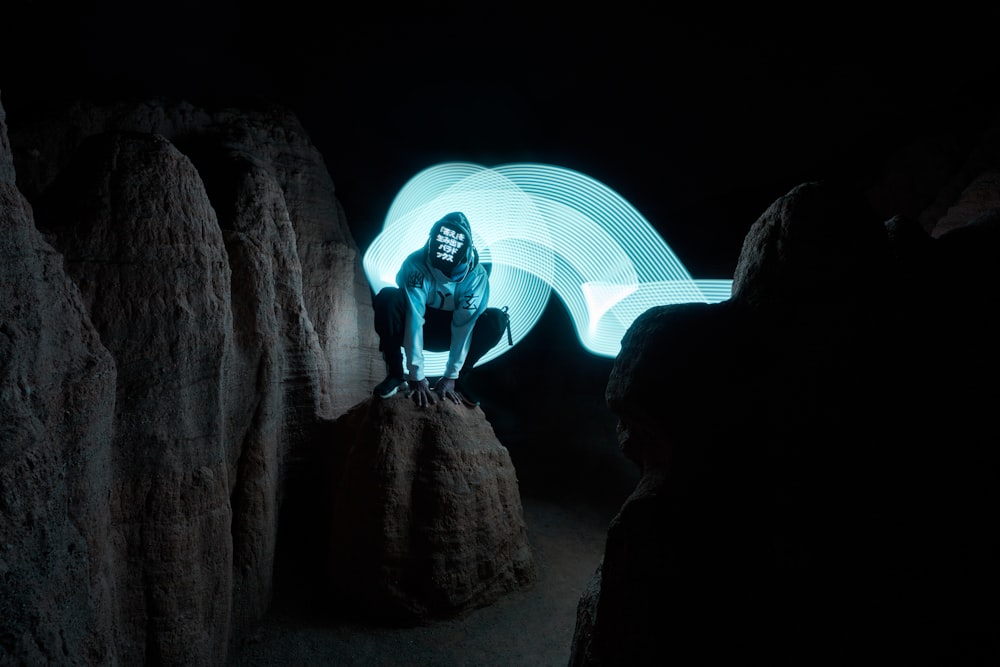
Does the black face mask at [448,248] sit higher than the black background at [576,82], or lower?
lower

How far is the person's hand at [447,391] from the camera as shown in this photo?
5.34 m

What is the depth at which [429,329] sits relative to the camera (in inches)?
234

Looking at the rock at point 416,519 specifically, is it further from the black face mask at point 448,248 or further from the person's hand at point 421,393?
the black face mask at point 448,248

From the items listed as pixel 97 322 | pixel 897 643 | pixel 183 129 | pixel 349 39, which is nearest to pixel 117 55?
pixel 183 129

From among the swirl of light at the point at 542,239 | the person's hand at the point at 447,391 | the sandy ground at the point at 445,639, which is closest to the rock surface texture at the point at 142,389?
the sandy ground at the point at 445,639

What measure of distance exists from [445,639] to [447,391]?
2109 millimetres

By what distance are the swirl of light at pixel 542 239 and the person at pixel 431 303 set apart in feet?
4.11

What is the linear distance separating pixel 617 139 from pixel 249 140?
5838mm

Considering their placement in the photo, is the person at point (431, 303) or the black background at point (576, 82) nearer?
the person at point (431, 303)

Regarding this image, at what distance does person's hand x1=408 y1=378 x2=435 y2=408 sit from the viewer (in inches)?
203

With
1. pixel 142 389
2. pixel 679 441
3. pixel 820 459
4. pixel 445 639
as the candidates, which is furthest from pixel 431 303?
pixel 820 459

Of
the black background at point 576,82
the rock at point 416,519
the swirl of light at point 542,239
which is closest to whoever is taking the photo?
the rock at point 416,519

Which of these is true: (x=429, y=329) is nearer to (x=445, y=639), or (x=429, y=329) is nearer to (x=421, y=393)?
(x=421, y=393)

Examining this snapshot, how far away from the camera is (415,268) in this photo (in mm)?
5277
